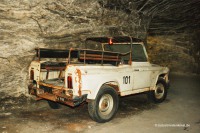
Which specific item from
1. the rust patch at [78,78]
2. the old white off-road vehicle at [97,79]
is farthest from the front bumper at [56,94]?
the rust patch at [78,78]

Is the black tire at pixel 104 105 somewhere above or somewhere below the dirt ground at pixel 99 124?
above

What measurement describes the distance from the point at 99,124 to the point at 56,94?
135 centimetres

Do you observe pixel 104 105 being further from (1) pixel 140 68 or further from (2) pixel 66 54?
(2) pixel 66 54

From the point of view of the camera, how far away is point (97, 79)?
17.4 feet

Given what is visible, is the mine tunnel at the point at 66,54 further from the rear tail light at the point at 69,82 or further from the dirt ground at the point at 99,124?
the rear tail light at the point at 69,82

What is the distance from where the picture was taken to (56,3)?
812 centimetres

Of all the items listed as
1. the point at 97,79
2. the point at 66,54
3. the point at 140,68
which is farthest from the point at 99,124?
the point at 66,54

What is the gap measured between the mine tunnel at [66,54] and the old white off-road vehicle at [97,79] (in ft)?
1.07

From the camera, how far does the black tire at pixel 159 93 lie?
7.67 metres

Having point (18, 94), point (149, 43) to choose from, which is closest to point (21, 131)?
point (18, 94)

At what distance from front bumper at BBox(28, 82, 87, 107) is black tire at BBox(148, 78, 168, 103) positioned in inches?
135

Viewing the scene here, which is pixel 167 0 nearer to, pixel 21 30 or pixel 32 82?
pixel 21 30

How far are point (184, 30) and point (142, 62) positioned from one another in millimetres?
11254

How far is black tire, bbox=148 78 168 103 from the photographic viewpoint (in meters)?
7.67
